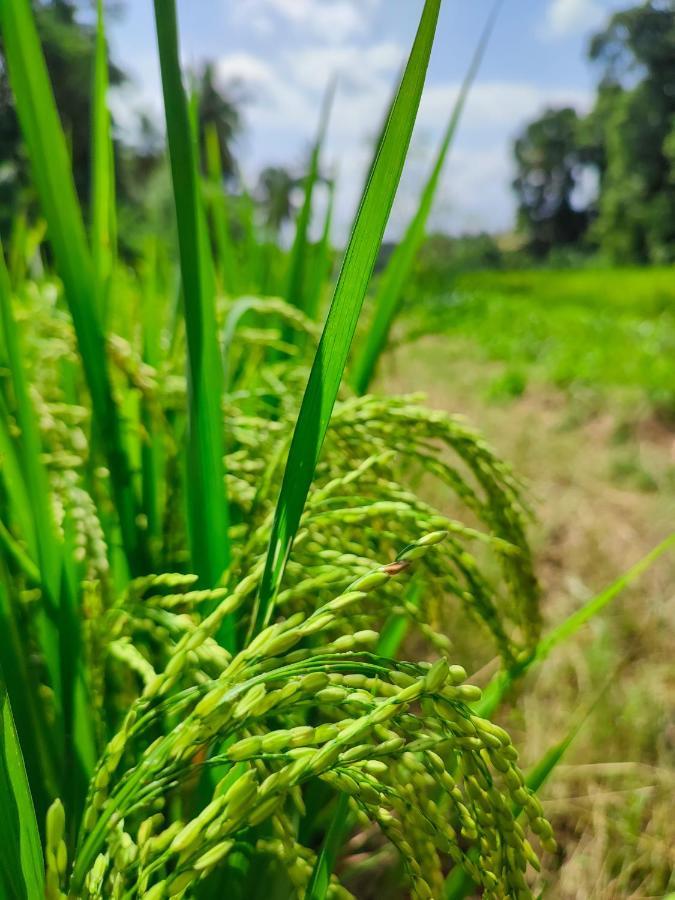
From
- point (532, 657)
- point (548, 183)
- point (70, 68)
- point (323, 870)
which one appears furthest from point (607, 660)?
point (548, 183)

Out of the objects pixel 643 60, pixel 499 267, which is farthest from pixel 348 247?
pixel 499 267

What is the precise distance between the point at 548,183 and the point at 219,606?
50601 mm

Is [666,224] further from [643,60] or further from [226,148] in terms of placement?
[226,148]

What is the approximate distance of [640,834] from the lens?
1009 millimetres

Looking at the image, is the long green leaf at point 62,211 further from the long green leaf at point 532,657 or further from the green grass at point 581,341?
the green grass at point 581,341

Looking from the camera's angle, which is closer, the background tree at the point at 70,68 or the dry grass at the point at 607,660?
the dry grass at the point at 607,660

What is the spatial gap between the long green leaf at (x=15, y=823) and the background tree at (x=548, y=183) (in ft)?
150

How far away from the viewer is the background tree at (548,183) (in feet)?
137

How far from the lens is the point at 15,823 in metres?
0.35

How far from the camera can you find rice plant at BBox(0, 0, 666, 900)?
316 millimetres

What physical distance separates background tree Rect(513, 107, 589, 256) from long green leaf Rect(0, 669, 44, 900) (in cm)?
4563

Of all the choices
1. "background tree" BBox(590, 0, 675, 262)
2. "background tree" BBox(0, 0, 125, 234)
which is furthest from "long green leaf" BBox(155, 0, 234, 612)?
"background tree" BBox(0, 0, 125, 234)

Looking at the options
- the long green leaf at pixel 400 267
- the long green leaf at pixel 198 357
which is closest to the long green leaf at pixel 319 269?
the long green leaf at pixel 400 267

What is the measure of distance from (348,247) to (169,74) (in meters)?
0.20
